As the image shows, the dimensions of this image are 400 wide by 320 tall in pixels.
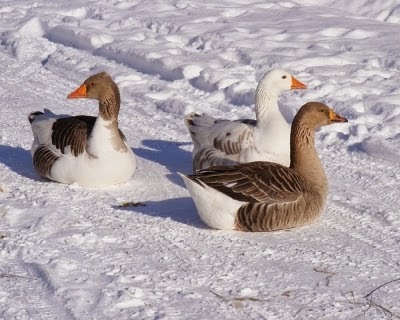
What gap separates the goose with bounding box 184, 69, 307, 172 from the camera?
8.64 m

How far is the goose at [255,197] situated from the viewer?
7.31 meters

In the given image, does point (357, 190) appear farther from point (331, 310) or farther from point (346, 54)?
point (346, 54)

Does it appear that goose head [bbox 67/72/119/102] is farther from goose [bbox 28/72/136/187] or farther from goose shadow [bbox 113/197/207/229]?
goose shadow [bbox 113/197/207/229]

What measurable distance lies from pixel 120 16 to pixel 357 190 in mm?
9263

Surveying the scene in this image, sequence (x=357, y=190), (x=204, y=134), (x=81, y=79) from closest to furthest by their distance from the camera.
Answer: (x=357, y=190) < (x=204, y=134) < (x=81, y=79)

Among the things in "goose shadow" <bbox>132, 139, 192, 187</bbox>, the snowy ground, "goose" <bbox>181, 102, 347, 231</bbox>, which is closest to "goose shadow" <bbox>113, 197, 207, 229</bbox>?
the snowy ground

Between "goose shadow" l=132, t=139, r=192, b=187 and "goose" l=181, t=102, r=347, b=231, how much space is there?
5.59ft

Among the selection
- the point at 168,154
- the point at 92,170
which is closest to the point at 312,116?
the point at 92,170

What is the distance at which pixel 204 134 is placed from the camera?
9.09 meters

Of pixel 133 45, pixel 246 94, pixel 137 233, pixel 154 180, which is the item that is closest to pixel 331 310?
pixel 137 233

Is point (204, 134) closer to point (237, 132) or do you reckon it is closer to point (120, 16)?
point (237, 132)

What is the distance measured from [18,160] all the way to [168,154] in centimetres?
159

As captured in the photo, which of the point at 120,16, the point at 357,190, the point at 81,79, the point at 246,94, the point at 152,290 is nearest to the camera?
the point at 152,290

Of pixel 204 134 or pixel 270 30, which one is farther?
pixel 270 30
